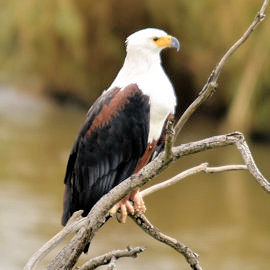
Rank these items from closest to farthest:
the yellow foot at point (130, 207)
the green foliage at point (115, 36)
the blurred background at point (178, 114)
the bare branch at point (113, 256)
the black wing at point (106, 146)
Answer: the bare branch at point (113, 256) → the yellow foot at point (130, 207) → the black wing at point (106, 146) → the blurred background at point (178, 114) → the green foliage at point (115, 36)

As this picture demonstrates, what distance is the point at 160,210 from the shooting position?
281 inches

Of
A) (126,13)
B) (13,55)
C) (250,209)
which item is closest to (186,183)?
(250,209)

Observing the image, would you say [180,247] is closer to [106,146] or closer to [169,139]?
[169,139]

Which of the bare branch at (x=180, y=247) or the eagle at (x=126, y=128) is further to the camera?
the eagle at (x=126, y=128)

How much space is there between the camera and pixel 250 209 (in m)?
7.14

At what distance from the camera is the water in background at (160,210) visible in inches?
244

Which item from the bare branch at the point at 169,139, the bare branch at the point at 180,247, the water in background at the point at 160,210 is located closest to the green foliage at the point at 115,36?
the water in background at the point at 160,210

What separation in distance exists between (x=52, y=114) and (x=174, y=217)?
3741 mm

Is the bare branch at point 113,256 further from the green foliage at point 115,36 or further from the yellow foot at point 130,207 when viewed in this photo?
the green foliage at point 115,36

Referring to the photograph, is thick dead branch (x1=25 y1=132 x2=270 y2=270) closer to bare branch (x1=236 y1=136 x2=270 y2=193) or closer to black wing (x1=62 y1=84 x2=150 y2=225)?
bare branch (x1=236 y1=136 x2=270 y2=193)

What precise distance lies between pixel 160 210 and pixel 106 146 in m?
4.64

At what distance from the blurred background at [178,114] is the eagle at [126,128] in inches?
141

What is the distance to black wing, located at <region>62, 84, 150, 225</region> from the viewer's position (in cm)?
243

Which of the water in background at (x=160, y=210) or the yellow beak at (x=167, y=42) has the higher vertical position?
the water in background at (x=160, y=210)
